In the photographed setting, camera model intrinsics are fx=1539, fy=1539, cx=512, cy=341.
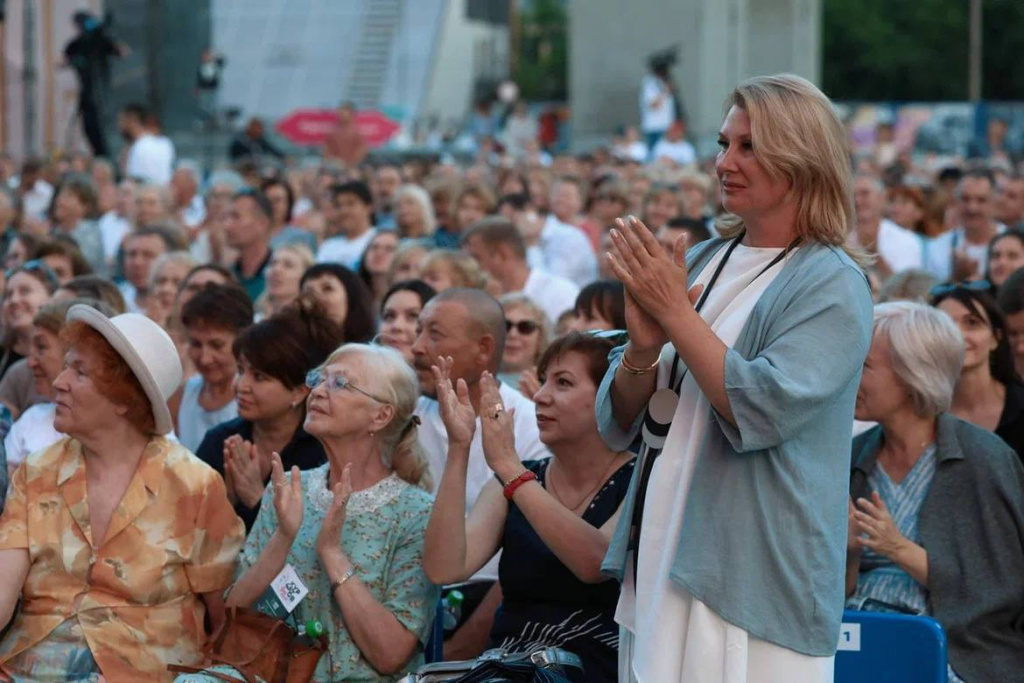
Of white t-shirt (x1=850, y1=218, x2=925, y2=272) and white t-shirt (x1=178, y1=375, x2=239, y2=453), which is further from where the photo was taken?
white t-shirt (x1=850, y1=218, x2=925, y2=272)

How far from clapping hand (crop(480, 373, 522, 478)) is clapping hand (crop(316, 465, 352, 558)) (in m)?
0.57

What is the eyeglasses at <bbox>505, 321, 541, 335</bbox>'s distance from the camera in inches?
A: 268

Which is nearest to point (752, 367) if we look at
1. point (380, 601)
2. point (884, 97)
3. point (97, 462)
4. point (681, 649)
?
point (681, 649)

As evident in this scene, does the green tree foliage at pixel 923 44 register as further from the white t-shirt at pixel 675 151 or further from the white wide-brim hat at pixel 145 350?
the white wide-brim hat at pixel 145 350

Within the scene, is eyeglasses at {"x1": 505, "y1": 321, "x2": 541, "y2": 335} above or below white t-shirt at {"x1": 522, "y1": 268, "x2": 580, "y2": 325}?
above

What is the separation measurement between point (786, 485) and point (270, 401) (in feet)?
9.38

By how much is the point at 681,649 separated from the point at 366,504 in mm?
1646

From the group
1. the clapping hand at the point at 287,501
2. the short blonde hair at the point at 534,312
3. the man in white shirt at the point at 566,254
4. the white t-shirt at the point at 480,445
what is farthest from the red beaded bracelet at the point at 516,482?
the man in white shirt at the point at 566,254

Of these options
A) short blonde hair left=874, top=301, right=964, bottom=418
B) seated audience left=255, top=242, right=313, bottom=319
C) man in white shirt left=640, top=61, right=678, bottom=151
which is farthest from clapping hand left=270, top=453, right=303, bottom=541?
man in white shirt left=640, top=61, right=678, bottom=151

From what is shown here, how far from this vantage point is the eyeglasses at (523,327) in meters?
6.81

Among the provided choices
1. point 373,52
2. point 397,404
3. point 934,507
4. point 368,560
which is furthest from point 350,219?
point 373,52

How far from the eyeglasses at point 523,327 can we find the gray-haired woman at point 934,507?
2.14 meters

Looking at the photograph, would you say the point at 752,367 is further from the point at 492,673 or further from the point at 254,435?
the point at 254,435

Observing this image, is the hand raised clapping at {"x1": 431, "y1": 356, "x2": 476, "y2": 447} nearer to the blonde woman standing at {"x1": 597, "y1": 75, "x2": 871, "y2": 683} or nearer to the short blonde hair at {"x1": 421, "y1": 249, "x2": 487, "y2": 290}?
the blonde woman standing at {"x1": 597, "y1": 75, "x2": 871, "y2": 683}
